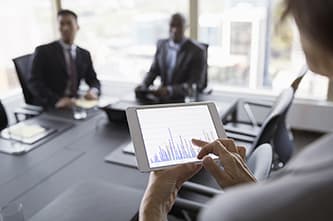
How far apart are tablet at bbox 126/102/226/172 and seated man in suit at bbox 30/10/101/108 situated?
1.79 metres

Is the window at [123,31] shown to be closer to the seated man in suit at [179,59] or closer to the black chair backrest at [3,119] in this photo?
the seated man in suit at [179,59]

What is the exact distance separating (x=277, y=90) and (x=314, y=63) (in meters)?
3.27

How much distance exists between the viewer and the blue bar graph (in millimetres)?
1016

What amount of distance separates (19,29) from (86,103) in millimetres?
2204

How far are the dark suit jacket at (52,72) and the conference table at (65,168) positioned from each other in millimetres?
846

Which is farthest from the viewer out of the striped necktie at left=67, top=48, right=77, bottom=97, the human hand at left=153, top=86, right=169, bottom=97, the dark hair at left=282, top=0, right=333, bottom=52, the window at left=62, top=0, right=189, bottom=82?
the window at left=62, top=0, right=189, bottom=82

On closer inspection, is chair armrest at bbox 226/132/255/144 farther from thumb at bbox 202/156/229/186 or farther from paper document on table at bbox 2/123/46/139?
thumb at bbox 202/156/229/186

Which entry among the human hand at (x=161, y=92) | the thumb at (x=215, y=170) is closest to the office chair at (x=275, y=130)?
the human hand at (x=161, y=92)

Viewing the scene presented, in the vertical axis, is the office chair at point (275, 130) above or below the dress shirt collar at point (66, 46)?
below

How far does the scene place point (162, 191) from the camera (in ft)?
3.30

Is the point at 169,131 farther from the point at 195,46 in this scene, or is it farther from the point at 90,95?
the point at 195,46

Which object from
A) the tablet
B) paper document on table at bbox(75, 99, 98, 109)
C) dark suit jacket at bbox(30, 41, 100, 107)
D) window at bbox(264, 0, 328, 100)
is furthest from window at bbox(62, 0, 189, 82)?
the tablet

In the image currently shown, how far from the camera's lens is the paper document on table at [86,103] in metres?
2.52

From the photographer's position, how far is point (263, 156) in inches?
57.4
